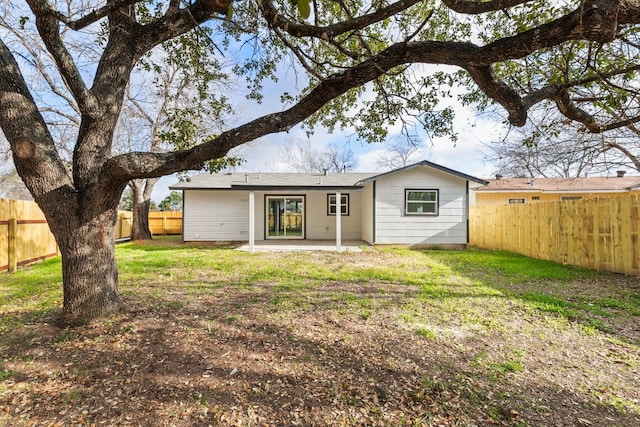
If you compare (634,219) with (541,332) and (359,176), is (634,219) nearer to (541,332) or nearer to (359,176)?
(541,332)

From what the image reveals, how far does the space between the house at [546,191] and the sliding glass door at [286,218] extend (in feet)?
32.6

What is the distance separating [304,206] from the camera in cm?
1451

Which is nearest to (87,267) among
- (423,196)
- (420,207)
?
(420,207)

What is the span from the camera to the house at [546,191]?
56.6 ft

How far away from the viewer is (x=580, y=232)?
7.51m

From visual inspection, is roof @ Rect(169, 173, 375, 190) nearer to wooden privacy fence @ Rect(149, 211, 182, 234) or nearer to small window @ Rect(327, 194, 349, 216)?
small window @ Rect(327, 194, 349, 216)

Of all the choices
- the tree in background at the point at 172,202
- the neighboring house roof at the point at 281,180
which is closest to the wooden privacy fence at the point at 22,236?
the neighboring house roof at the point at 281,180

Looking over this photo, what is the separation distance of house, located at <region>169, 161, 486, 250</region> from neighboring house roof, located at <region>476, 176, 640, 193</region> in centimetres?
673

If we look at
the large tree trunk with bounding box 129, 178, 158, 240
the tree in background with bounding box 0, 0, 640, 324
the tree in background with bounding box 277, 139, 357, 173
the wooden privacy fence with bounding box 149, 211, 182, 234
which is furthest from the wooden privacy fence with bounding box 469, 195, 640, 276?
the tree in background with bounding box 277, 139, 357, 173

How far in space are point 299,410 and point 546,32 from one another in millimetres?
Answer: 3524

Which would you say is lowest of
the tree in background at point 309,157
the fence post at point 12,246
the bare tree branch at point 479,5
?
the fence post at point 12,246

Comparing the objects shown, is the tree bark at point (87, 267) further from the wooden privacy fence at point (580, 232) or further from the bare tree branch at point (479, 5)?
the wooden privacy fence at point (580, 232)

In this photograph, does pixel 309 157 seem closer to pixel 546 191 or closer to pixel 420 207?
pixel 546 191

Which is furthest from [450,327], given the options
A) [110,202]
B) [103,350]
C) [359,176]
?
[359,176]
